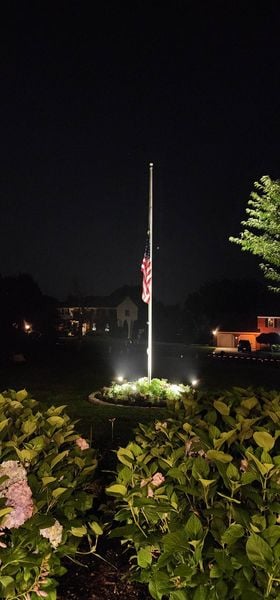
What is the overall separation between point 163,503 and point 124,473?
0.34 m

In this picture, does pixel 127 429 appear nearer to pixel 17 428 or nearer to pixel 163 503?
pixel 17 428

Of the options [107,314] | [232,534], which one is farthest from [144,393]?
[107,314]

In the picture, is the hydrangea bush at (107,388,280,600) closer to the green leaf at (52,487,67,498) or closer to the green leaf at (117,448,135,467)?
the green leaf at (117,448,135,467)

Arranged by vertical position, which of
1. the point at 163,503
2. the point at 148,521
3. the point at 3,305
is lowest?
the point at 148,521

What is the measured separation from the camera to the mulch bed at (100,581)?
301cm

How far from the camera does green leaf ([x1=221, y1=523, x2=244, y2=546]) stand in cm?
223

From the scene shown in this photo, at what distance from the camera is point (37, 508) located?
2598 mm

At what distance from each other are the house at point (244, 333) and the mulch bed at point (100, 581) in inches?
2394

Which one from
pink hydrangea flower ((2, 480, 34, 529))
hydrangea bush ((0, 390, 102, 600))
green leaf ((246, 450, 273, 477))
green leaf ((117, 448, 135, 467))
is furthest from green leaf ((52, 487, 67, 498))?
green leaf ((246, 450, 273, 477))

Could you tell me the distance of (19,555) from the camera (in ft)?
7.58

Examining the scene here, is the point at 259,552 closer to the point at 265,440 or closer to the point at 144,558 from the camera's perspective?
the point at 265,440

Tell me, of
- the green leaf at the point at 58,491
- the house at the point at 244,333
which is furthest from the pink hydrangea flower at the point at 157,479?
the house at the point at 244,333

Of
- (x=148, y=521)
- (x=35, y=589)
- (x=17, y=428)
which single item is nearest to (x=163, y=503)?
(x=148, y=521)

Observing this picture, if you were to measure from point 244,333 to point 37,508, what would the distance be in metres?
61.7
